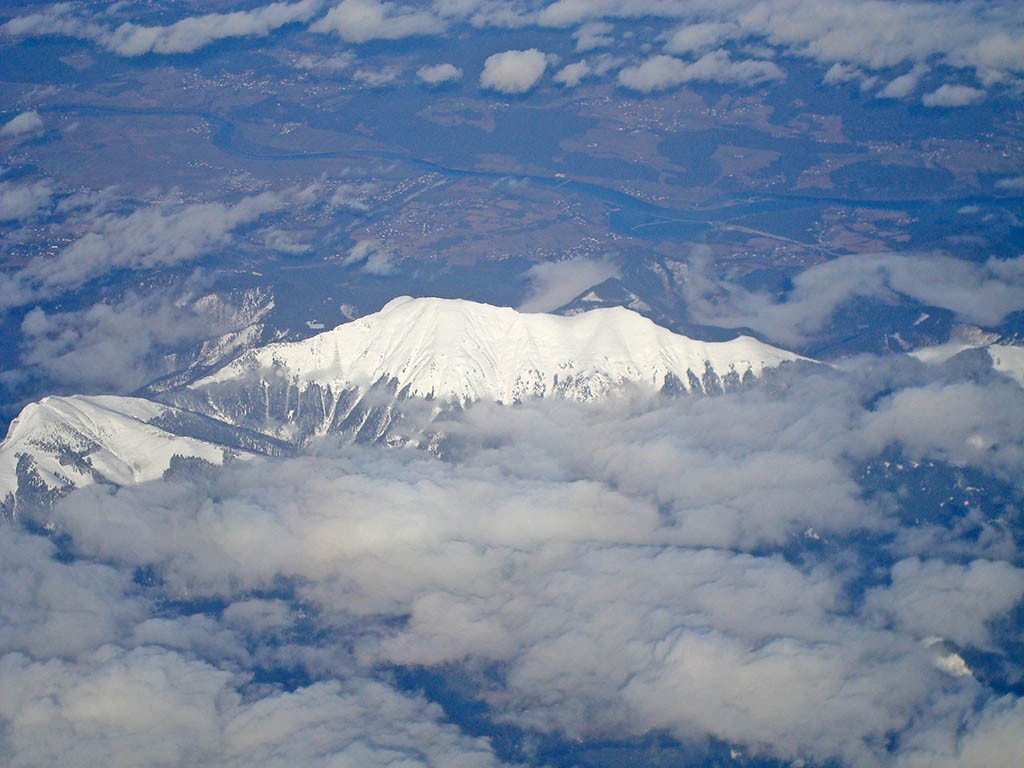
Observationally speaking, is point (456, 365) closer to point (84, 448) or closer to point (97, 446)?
point (97, 446)

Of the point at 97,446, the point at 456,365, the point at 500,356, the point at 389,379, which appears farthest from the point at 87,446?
the point at 500,356

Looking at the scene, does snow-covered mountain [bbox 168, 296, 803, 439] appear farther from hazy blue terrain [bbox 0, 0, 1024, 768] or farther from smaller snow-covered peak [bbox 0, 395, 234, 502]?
smaller snow-covered peak [bbox 0, 395, 234, 502]

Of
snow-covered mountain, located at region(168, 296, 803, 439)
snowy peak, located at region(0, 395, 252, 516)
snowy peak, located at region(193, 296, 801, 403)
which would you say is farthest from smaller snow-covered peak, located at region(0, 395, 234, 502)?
snowy peak, located at region(193, 296, 801, 403)

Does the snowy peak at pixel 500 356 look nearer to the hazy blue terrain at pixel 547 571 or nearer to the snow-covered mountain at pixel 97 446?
the hazy blue terrain at pixel 547 571

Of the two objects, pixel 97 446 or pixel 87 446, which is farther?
pixel 97 446

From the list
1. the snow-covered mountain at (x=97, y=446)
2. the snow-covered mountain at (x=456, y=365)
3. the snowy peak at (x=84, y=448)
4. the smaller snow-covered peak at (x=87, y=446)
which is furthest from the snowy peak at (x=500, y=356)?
the smaller snow-covered peak at (x=87, y=446)
